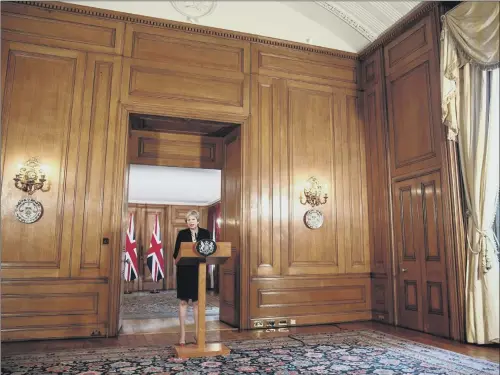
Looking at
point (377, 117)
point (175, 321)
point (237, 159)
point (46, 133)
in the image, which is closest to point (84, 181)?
A: point (46, 133)

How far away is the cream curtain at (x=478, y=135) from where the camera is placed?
163 inches

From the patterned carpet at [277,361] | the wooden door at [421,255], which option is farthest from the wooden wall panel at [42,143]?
the wooden door at [421,255]

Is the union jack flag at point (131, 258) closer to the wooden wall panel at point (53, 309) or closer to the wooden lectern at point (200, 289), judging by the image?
the wooden wall panel at point (53, 309)

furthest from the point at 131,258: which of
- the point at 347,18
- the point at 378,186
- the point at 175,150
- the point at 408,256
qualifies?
the point at 347,18

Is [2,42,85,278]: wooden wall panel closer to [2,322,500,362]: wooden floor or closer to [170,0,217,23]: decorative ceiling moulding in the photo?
[2,322,500,362]: wooden floor

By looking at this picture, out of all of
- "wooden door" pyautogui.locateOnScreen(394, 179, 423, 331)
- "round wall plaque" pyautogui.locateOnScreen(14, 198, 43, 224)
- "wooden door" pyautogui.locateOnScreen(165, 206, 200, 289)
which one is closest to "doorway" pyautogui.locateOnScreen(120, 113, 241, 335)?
"round wall plaque" pyautogui.locateOnScreen(14, 198, 43, 224)

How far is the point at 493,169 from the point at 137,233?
10337 millimetres

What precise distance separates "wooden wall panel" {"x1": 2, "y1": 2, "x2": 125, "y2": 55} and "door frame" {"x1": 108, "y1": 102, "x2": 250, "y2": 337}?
0.81m

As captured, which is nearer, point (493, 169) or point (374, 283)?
point (493, 169)

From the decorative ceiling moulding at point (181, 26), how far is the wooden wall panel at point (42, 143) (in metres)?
0.52

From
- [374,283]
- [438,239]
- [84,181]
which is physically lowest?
[374,283]

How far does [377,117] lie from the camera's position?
233 inches

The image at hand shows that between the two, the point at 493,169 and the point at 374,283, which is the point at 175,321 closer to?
the point at 374,283

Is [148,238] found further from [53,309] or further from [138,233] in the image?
[53,309]
